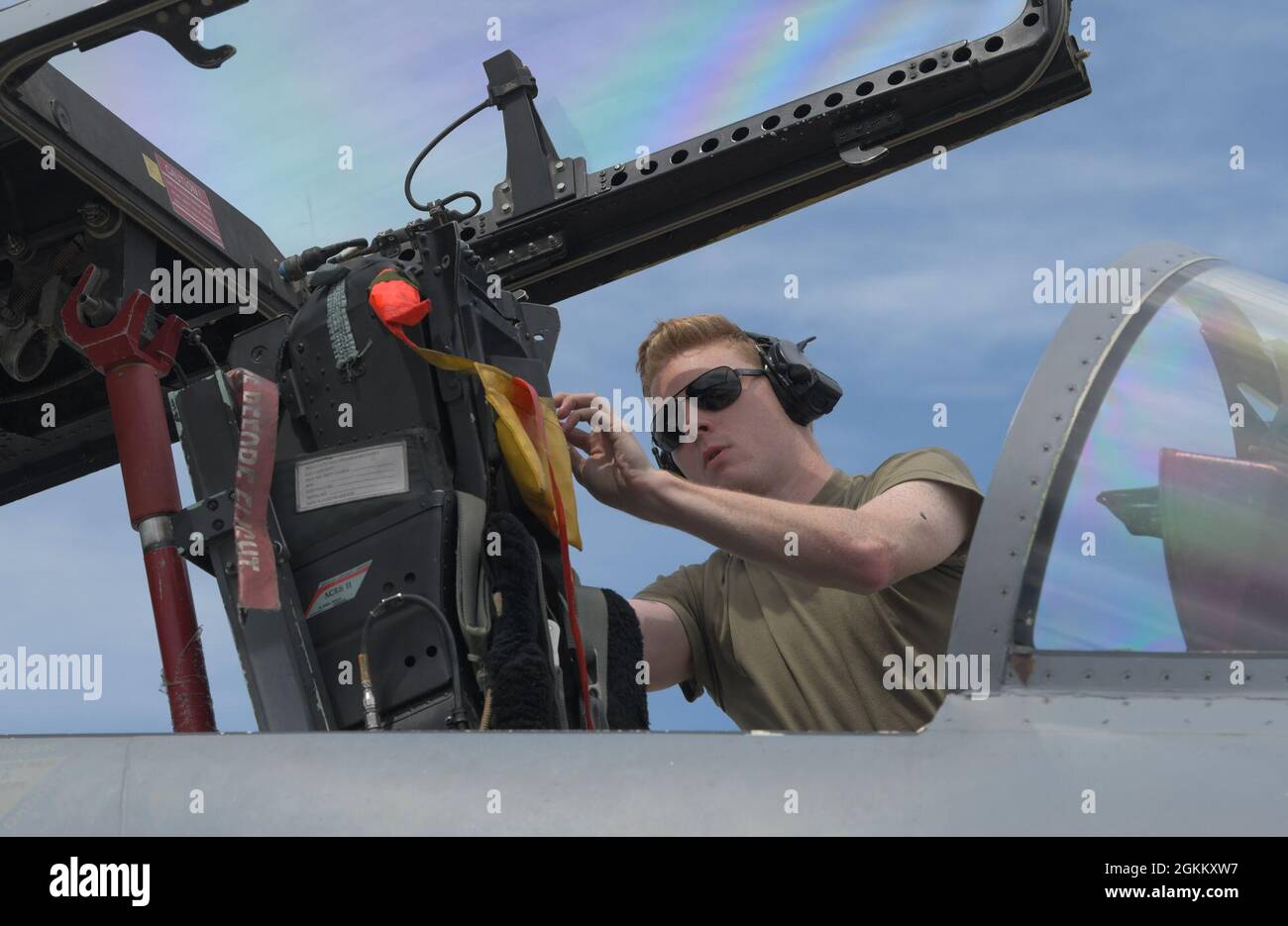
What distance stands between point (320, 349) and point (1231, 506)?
4.48ft

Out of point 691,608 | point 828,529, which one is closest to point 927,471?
point 828,529

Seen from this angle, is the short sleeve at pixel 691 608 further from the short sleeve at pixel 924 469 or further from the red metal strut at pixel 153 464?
the red metal strut at pixel 153 464

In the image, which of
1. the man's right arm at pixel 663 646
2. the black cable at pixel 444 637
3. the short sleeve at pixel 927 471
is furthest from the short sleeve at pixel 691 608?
the black cable at pixel 444 637

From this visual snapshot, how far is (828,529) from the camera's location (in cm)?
240

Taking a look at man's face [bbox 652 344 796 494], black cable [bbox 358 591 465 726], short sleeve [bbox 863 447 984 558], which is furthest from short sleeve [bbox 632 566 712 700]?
black cable [bbox 358 591 465 726]

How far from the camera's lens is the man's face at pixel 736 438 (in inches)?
122

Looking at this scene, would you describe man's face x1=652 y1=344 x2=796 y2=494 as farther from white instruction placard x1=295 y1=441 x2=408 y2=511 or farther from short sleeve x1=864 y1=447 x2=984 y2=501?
white instruction placard x1=295 y1=441 x2=408 y2=511

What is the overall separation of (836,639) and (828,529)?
1.50ft

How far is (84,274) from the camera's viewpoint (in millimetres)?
2611

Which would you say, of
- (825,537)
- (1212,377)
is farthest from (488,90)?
(1212,377)

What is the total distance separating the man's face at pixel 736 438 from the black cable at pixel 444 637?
0.92 metres

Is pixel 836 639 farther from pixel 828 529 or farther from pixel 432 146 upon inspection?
pixel 432 146

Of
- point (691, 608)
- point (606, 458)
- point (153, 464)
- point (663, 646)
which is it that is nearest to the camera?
point (153, 464)
